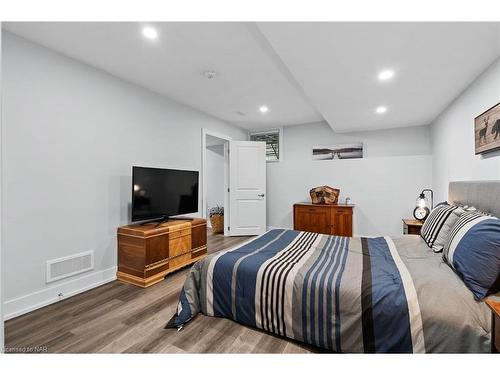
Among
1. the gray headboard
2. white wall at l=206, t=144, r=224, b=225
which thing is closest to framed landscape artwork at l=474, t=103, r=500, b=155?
the gray headboard

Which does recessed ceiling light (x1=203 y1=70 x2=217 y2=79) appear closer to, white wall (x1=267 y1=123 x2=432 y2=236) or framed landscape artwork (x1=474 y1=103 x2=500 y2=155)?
framed landscape artwork (x1=474 y1=103 x2=500 y2=155)

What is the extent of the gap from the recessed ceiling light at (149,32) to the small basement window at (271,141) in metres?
3.67

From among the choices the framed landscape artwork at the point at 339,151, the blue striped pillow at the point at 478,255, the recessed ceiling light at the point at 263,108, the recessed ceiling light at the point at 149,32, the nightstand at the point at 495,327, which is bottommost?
the nightstand at the point at 495,327

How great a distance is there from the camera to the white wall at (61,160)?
2090 millimetres

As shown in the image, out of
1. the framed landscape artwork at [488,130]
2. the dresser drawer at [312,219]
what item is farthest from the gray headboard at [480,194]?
the dresser drawer at [312,219]

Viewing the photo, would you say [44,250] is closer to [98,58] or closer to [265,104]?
[98,58]

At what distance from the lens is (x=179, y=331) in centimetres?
184

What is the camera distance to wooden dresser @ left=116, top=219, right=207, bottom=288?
2.67 metres

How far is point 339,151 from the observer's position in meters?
5.03

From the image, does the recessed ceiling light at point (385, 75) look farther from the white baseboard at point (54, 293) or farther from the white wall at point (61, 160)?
the white baseboard at point (54, 293)

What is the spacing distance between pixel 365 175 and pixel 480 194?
96.6 inches

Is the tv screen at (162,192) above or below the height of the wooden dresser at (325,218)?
above

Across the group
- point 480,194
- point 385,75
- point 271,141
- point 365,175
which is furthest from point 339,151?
point 480,194

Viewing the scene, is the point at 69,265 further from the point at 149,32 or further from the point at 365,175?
the point at 365,175
